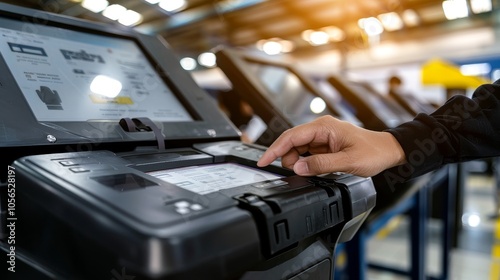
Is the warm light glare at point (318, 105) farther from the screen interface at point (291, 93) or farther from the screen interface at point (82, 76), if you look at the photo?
the screen interface at point (82, 76)

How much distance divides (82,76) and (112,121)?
0.42 feet

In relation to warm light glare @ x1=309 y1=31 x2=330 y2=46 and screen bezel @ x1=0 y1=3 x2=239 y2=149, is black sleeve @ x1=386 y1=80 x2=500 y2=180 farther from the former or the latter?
warm light glare @ x1=309 y1=31 x2=330 y2=46

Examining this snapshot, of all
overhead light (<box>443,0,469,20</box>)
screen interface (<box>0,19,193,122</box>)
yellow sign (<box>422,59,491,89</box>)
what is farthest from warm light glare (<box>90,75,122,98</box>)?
overhead light (<box>443,0,469,20</box>)

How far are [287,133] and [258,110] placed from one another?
0.63 meters

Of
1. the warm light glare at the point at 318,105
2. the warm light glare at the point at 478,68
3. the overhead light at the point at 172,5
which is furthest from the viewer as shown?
the warm light glare at the point at 478,68

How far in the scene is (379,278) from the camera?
280 centimetres

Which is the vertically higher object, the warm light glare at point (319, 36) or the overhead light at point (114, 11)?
the warm light glare at point (319, 36)

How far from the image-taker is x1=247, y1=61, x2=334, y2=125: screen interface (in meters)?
1.55

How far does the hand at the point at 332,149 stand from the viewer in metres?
0.69

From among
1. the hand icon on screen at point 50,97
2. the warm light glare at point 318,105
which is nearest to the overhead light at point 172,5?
the hand icon on screen at point 50,97

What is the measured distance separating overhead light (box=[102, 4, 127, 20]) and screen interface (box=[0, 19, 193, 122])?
12cm

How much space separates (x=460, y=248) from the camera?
3.49 m

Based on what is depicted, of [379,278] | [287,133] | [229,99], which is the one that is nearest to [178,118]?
[287,133]

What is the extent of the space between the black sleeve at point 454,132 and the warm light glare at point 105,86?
1.97 feet
